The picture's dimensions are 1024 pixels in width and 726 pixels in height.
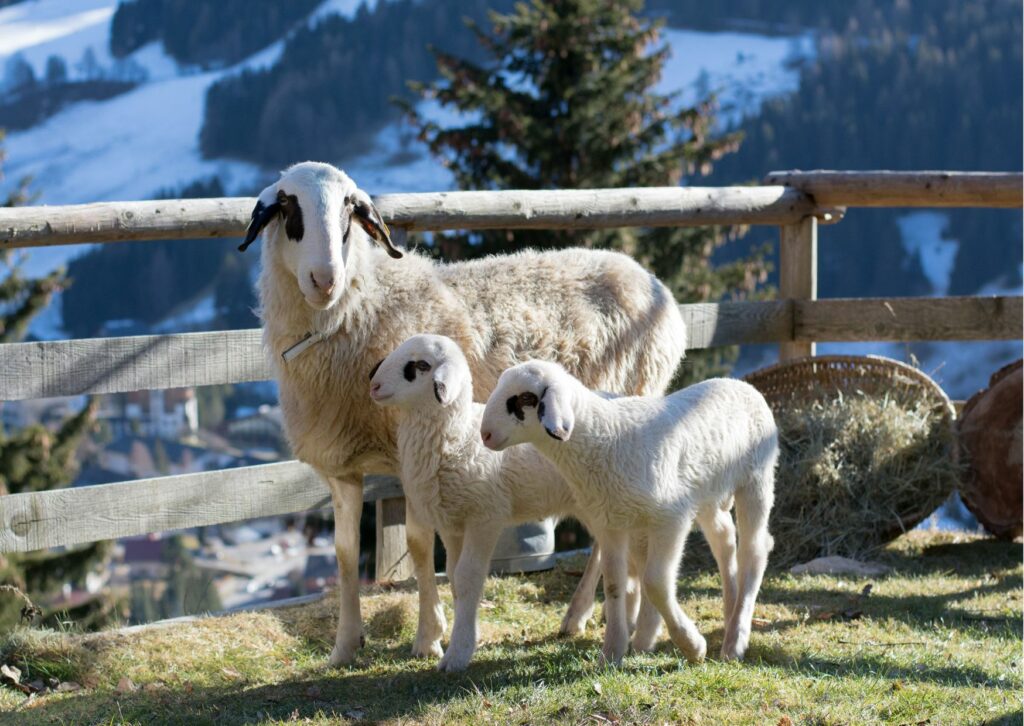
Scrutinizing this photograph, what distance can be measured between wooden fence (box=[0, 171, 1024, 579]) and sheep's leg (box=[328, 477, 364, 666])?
1.00 metres

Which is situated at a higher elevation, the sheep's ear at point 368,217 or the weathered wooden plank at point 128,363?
the sheep's ear at point 368,217

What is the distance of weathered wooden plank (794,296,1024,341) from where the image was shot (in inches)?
263

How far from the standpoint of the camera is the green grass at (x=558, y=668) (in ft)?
11.7

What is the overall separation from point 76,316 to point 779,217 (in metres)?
36.1

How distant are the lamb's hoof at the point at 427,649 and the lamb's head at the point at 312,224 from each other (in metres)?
1.41

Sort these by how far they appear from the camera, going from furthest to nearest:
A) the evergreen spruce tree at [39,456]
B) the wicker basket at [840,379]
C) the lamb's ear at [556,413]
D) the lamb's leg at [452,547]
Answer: the evergreen spruce tree at [39,456] < the wicker basket at [840,379] < the lamb's leg at [452,547] < the lamb's ear at [556,413]

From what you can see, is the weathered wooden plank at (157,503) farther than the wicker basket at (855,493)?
No

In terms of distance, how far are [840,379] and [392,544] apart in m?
2.86

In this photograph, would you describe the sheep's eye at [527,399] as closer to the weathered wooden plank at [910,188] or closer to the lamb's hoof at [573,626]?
the lamb's hoof at [573,626]

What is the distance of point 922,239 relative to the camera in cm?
5009

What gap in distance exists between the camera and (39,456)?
16.0m

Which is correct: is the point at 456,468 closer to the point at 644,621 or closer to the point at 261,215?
the point at 644,621

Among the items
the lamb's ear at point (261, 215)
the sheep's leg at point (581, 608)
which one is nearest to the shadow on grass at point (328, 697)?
the sheep's leg at point (581, 608)

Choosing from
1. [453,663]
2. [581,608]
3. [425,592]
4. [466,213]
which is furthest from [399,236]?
[453,663]
